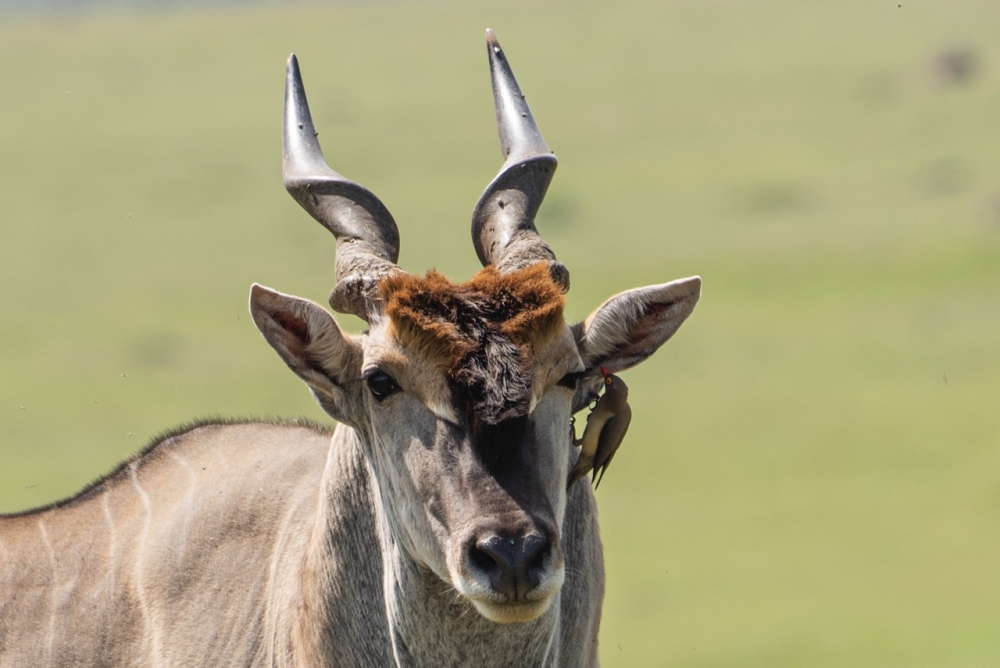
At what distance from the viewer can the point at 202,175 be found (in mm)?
61031

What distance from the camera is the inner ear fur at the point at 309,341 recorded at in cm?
617

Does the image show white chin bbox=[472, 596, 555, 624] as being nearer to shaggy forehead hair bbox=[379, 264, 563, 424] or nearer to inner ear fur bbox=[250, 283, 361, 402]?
shaggy forehead hair bbox=[379, 264, 563, 424]

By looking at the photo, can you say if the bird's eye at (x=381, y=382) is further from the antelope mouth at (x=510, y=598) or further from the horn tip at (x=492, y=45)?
the horn tip at (x=492, y=45)

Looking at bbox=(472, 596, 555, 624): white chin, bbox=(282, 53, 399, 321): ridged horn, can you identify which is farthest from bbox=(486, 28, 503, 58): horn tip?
bbox=(472, 596, 555, 624): white chin

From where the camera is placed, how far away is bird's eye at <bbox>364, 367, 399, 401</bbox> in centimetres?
616

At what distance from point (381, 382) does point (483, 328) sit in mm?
487

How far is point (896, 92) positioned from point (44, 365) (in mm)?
39520

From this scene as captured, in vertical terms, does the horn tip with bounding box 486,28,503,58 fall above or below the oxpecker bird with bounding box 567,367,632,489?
above

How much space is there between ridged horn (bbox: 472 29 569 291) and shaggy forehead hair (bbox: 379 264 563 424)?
0.42m

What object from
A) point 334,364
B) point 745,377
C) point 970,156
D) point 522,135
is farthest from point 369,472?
point 970,156

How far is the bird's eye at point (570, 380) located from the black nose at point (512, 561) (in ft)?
2.53

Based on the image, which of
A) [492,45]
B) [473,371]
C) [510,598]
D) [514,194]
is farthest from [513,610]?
[492,45]

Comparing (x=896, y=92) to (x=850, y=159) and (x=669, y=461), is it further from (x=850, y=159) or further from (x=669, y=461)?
(x=669, y=461)

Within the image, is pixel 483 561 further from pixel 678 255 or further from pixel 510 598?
pixel 678 255
